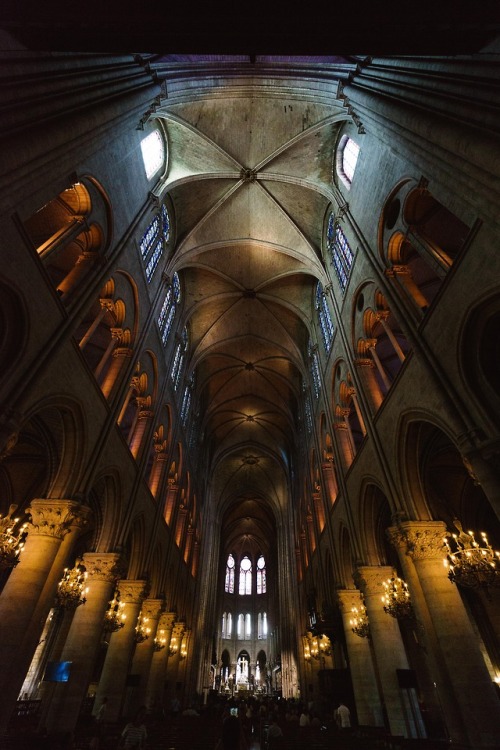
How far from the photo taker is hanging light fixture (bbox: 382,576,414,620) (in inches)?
392

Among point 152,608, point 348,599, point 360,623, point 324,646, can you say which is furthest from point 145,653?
point 324,646

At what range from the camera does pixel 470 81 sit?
6.36m

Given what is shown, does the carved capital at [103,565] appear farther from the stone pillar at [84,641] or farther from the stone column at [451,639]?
the stone column at [451,639]

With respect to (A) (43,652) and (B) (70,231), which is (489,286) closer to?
(B) (70,231)

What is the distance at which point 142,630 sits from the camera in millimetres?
14672

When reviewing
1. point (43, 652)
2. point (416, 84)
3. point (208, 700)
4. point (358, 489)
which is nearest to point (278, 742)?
point (358, 489)

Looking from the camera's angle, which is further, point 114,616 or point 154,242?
point 154,242

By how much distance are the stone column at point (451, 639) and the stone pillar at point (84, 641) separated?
789 centimetres

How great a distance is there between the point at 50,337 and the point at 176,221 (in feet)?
38.4

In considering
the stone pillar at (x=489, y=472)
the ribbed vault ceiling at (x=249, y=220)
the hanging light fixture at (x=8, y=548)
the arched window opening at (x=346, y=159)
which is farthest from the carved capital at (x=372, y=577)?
the arched window opening at (x=346, y=159)

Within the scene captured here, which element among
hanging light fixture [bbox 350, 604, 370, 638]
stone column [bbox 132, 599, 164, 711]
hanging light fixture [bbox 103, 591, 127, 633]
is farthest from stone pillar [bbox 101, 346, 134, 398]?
hanging light fixture [bbox 350, 604, 370, 638]

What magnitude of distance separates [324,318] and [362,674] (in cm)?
1401

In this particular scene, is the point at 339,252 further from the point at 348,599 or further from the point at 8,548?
the point at 8,548

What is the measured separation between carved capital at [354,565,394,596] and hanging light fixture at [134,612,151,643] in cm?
861
